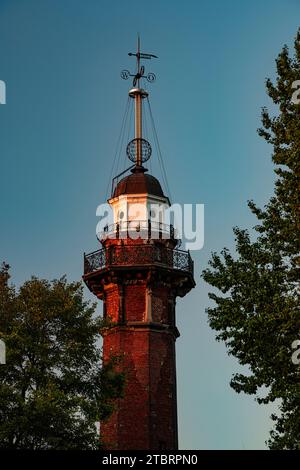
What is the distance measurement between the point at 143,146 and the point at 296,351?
2636 cm

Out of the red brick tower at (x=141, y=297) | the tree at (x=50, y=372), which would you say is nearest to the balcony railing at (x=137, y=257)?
the red brick tower at (x=141, y=297)

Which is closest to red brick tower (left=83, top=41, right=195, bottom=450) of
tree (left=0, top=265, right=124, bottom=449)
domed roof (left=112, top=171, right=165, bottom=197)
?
domed roof (left=112, top=171, right=165, bottom=197)

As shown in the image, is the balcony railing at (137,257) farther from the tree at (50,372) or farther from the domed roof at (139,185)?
the tree at (50,372)

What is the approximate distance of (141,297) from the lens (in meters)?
56.9

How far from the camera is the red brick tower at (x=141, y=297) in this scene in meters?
54.6

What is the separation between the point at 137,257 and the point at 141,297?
6.57 ft

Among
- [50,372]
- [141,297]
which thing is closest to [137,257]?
[141,297]

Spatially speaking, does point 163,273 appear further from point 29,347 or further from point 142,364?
point 29,347

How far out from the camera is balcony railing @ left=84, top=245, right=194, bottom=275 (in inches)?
2247

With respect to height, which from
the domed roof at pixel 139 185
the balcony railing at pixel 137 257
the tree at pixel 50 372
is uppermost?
the domed roof at pixel 139 185

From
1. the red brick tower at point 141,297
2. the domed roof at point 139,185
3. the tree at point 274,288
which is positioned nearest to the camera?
the tree at point 274,288

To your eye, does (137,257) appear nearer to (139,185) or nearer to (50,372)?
(139,185)

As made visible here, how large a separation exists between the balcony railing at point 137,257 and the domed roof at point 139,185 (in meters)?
3.12
